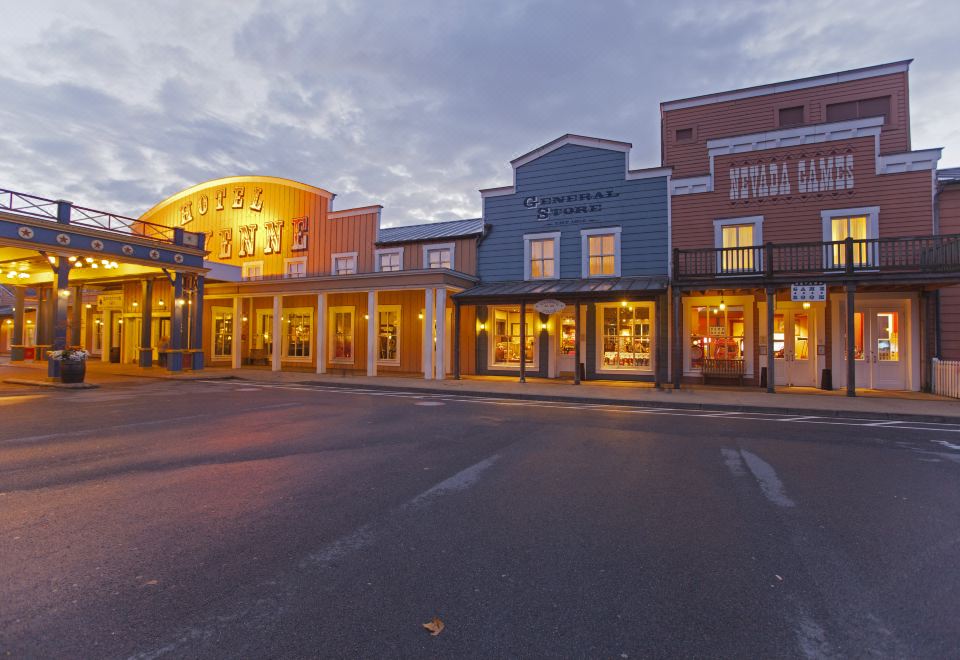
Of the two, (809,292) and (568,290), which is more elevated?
(568,290)

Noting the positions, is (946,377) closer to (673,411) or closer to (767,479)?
(673,411)

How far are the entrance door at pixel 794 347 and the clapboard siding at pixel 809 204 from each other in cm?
250

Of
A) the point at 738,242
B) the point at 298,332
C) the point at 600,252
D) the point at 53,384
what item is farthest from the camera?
the point at 298,332

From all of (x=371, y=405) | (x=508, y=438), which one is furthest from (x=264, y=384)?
(x=508, y=438)

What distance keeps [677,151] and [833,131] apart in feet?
15.0

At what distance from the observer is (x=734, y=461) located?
20.5 feet

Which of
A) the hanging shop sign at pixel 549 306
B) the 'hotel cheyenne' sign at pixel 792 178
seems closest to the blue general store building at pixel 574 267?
the hanging shop sign at pixel 549 306

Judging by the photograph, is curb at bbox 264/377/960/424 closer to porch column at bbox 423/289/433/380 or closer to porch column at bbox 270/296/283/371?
porch column at bbox 423/289/433/380

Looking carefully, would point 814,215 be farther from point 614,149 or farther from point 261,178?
point 261,178

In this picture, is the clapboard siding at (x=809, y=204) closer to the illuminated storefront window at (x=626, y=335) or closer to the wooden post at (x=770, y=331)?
the wooden post at (x=770, y=331)

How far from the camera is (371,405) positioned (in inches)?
451

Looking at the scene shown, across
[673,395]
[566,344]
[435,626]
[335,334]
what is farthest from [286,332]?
[435,626]

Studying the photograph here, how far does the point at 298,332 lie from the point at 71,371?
9.55m

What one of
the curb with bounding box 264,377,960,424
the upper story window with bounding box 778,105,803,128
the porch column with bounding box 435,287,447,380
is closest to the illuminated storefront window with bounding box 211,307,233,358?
the porch column with bounding box 435,287,447,380
